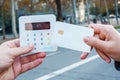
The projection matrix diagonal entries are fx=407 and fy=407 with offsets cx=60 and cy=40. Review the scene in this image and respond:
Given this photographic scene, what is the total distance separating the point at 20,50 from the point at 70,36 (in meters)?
0.29

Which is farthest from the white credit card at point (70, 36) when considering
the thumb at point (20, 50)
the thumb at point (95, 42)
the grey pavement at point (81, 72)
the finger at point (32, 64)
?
the grey pavement at point (81, 72)

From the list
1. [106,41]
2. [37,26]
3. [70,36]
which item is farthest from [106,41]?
[37,26]

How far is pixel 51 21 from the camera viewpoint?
2.11 m

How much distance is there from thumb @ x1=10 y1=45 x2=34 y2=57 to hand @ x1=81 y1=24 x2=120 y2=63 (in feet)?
0.99

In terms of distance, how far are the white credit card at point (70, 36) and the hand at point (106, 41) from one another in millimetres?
47

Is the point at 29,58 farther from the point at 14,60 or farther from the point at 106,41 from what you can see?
the point at 106,41

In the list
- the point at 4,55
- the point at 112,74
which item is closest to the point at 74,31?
the point at 4,55

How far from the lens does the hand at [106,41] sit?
7.02 feet

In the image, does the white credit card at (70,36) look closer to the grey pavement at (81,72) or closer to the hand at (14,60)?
the hand at (14,60)

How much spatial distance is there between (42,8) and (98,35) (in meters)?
56.8

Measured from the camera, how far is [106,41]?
2162mm

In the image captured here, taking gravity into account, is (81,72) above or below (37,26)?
below

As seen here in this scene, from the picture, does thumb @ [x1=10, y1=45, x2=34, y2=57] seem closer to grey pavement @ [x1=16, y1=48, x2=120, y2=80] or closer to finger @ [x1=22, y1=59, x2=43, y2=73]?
finger @ [x1=22, y1=59, x2=43, y2=73]

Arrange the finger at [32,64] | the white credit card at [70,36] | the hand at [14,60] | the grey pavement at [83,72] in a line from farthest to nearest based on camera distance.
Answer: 1. the grey pavement at [83,72]
2. the finger at [32,64]
3. the hand at [14,60]
4. the white credit card at [70,36]
